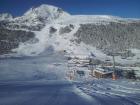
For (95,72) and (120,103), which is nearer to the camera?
(120,103)

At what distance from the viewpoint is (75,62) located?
168 metres

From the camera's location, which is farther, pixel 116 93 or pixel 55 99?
pixel 116 93

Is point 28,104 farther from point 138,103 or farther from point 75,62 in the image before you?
A: point 75,62

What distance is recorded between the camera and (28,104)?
62.5 ft

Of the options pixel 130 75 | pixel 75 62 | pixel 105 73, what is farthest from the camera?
A: pixel 75 62

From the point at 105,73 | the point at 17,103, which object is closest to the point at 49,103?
the point at 17,103

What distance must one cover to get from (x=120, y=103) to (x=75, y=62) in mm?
148394

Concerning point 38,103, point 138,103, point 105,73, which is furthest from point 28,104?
point 105,73

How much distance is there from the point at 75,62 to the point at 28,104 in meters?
149

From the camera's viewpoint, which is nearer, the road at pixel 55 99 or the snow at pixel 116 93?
the road at pixel 55 99

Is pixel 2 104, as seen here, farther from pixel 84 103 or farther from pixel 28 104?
pixel 84 103

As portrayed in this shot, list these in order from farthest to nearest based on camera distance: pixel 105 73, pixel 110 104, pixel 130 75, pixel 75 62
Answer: pixel 75 62 < pixel 105 73 < pixel 130 75 < pixel 110 104

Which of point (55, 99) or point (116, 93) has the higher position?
point (55, 99)

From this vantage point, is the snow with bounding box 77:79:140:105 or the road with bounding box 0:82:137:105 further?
the snow with bounding box 77:79:140:105
